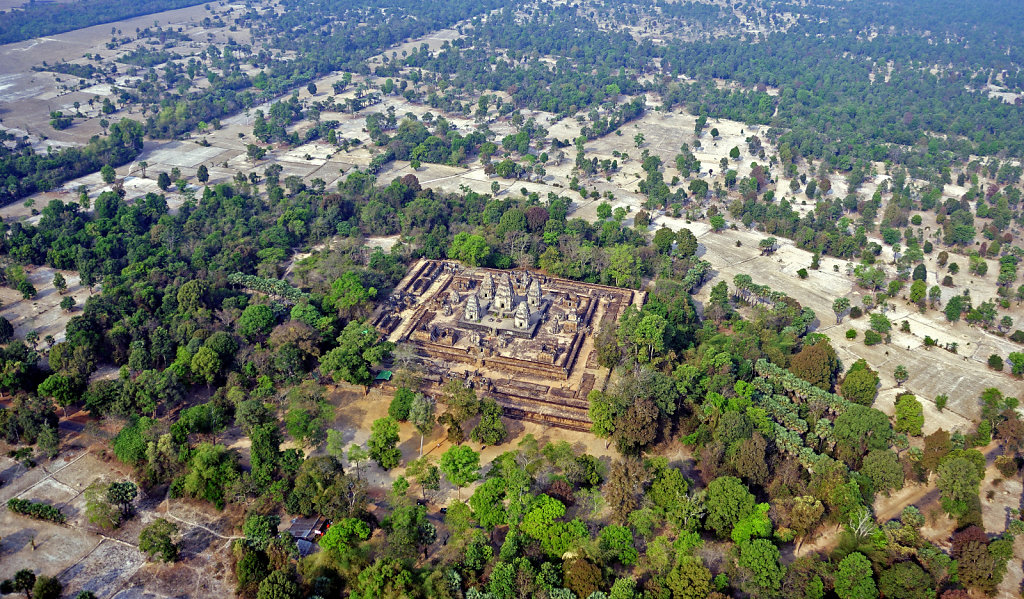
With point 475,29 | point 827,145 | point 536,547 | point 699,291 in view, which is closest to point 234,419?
point 536,547

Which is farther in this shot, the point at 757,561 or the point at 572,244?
the point at 572,244

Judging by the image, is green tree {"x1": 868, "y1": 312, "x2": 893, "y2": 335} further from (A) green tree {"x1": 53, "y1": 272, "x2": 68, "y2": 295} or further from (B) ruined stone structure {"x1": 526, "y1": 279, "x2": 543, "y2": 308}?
(A) green tree {"x1": 53, "y1": 272, "x2": 68, "y2": 295}

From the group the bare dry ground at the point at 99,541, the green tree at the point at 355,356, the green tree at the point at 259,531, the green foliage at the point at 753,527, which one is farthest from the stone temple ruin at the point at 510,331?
the bare dry ground at the point at 99,541

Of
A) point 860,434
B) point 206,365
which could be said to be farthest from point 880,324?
point 206,365

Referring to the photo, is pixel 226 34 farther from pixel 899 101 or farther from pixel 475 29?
pixel 899 101

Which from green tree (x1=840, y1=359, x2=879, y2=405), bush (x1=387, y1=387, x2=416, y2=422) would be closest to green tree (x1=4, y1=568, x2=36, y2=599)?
bush (x1=387, y1=387, x2=416, y2=422)

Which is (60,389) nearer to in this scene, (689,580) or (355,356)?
(355,356)
